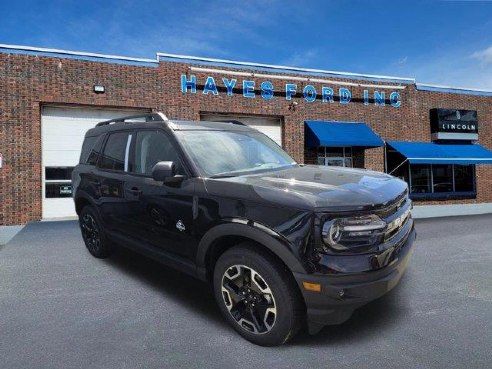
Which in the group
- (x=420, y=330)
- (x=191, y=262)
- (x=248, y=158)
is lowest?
(x=420, y=330)

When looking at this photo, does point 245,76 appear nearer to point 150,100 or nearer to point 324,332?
point 150,100

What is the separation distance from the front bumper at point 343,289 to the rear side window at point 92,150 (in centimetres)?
379

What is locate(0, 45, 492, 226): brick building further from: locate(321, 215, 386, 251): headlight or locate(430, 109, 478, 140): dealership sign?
locate(321, 215, 386, 251): headlight

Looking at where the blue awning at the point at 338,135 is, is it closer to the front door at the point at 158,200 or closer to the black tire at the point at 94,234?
the black tire at the point at 94,234

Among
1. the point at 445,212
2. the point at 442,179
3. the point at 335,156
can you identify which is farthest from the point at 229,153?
the point at 442,179

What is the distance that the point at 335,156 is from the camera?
49.5ft

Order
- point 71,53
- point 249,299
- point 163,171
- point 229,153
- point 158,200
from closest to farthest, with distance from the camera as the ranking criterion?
point 249,299 < point 163,171 < point 158,200 < point 229,153 < point 71,53

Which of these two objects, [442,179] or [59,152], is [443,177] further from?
[59,152]

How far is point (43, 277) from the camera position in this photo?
4832mm

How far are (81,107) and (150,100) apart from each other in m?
2.21

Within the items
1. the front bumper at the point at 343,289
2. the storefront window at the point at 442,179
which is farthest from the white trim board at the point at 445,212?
the front bumper at the point at 343,289

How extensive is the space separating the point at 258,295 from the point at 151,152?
211 cm

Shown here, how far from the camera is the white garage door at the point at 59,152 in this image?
37.5 feet

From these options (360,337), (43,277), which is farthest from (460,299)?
(43,277)
